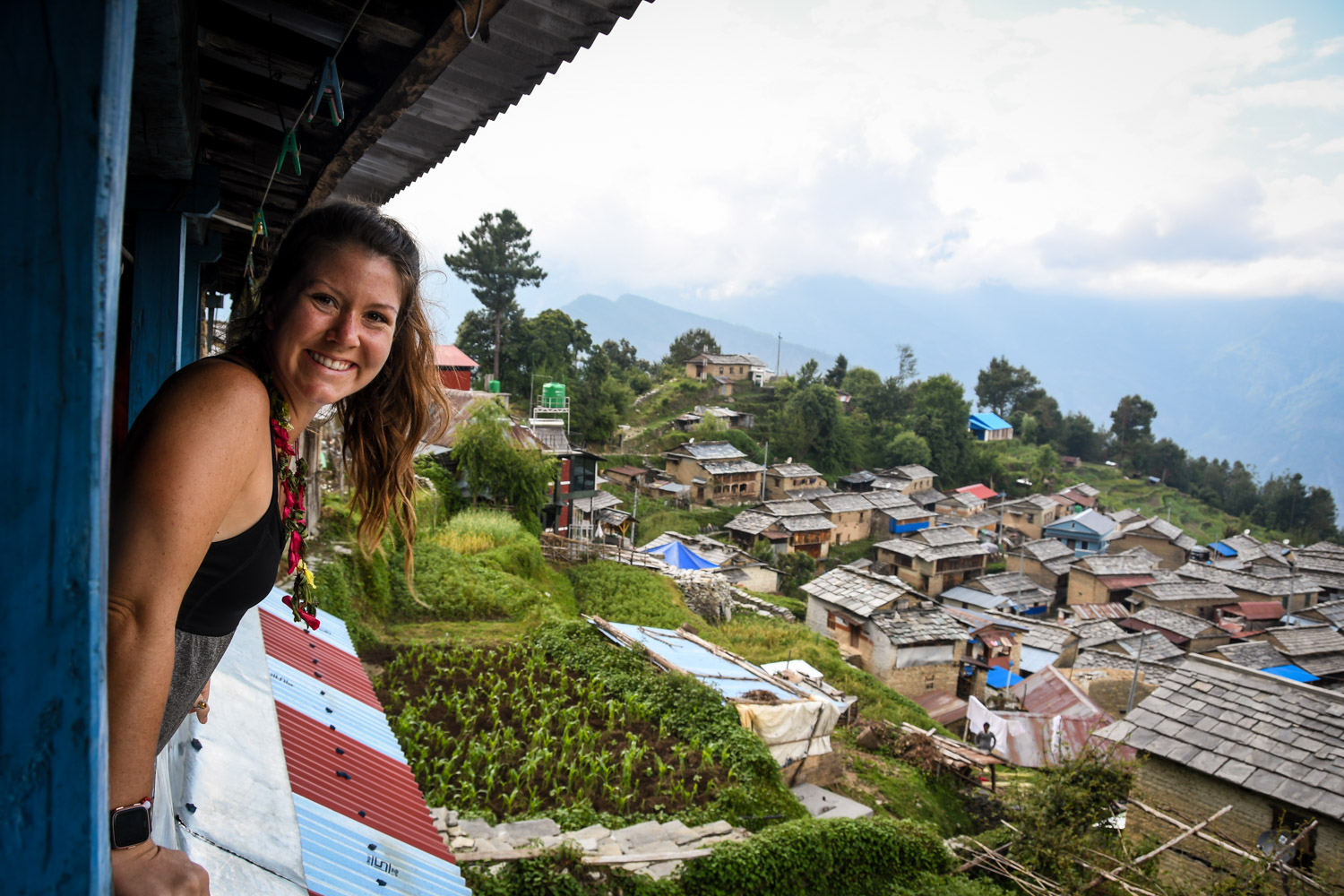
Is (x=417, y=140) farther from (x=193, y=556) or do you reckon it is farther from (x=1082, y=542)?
(x=1082, y=542)

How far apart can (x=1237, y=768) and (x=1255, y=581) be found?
90.7ft

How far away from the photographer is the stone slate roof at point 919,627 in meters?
21.3

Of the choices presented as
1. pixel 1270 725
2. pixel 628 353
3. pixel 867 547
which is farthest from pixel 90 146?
pixel 628 353

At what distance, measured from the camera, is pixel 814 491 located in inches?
1623

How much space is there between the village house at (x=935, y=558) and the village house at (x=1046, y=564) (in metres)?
2.27

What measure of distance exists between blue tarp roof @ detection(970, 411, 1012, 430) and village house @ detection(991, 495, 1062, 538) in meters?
14.5

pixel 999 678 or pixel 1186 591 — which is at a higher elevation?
pixel 1186 591

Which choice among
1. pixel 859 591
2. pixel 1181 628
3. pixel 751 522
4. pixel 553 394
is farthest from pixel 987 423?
pixel 859 591

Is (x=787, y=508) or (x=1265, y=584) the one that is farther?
(x=787, y=508)

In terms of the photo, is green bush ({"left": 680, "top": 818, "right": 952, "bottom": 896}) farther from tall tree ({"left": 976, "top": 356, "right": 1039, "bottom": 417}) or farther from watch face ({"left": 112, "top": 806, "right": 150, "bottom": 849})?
Answer: tall tree ({"left": 976, "top": 356, "right": 1039, "bottom": 417})

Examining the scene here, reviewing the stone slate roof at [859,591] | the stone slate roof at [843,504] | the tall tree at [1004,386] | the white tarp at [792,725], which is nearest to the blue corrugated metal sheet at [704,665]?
the white tarp at [792,725]

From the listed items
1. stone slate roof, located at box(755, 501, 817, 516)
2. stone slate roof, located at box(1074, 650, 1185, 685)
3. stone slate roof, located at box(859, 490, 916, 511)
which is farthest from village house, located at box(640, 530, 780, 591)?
stone slate roof, located at box(1074, 650, 1185, 685)

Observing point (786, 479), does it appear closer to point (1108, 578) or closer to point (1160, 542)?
point (1108, 578)

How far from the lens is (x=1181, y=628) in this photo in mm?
27016
